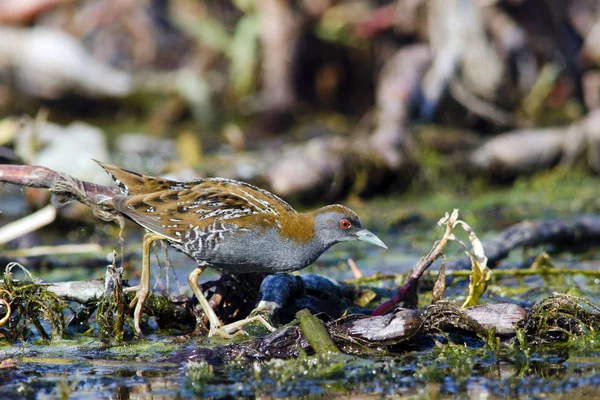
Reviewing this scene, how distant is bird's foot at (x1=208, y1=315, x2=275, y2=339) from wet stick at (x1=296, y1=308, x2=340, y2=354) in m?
0.26

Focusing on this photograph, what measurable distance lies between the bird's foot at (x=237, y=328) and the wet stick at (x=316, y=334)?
26 centimetres

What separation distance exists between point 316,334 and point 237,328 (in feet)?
1.89

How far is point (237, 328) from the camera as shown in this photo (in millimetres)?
4789

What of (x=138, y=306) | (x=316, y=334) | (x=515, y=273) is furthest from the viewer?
(x=515, y=273)

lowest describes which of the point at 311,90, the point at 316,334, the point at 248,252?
the point at 316,334

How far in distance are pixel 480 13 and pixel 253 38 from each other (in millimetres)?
2946

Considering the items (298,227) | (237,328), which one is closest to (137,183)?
(298,227)

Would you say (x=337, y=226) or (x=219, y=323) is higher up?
(x=337, y=226)

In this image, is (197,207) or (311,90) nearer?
(197,207)

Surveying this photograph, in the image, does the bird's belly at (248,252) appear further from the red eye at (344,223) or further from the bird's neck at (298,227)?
the red eye at (344,223)

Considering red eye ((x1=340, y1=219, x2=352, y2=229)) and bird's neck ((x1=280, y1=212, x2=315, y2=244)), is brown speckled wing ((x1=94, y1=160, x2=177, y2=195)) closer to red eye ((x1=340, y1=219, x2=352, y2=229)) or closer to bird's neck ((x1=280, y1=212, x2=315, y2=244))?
bird's neck ((x1=280, y1=212, x2=315, y2=244))

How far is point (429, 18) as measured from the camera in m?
10.8

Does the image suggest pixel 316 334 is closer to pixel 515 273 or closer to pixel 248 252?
pixel 248 252

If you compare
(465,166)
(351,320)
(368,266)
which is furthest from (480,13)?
(351,320)
